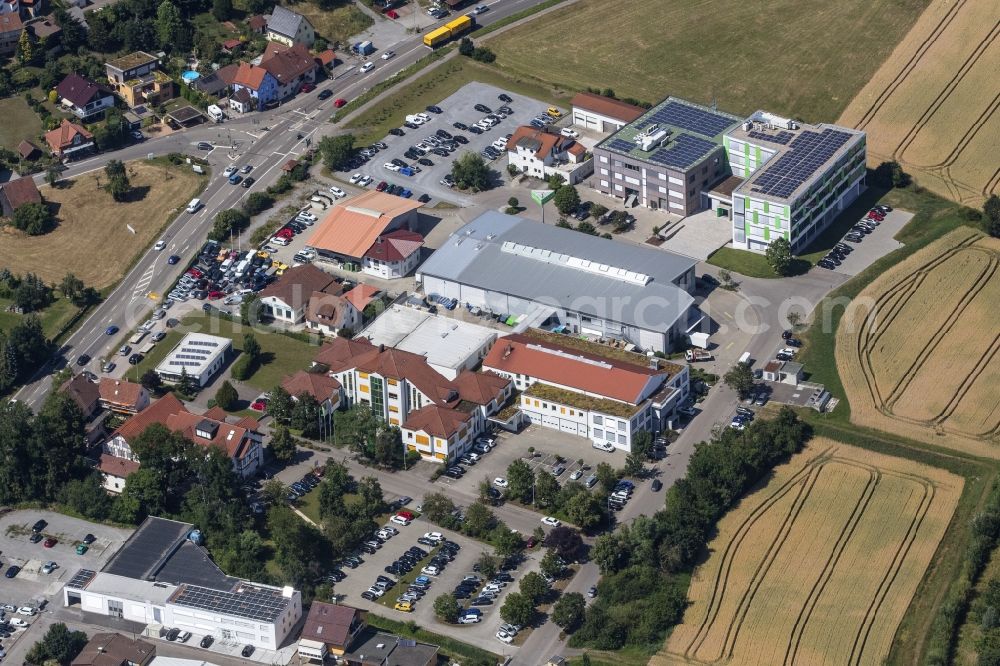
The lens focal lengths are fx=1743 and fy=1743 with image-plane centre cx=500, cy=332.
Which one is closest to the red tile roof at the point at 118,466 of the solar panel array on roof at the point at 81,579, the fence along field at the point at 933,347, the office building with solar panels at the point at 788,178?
the solar panel array on roof at the point at 81,579

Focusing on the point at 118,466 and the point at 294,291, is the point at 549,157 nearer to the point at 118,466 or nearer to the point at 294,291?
the point at 294,291

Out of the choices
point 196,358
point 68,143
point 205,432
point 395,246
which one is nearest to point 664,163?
point 395,246

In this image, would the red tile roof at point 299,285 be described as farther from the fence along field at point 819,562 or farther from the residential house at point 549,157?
the fence along field at point 819,562

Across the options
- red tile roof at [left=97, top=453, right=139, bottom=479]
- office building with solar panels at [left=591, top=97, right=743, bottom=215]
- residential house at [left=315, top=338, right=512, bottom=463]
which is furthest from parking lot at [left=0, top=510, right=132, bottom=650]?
office building with solar panels at [left=591, top=97, right=743, bottom=215]

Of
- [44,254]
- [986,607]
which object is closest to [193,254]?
[44,254]

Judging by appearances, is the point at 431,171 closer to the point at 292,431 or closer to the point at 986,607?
the point at 292,431
